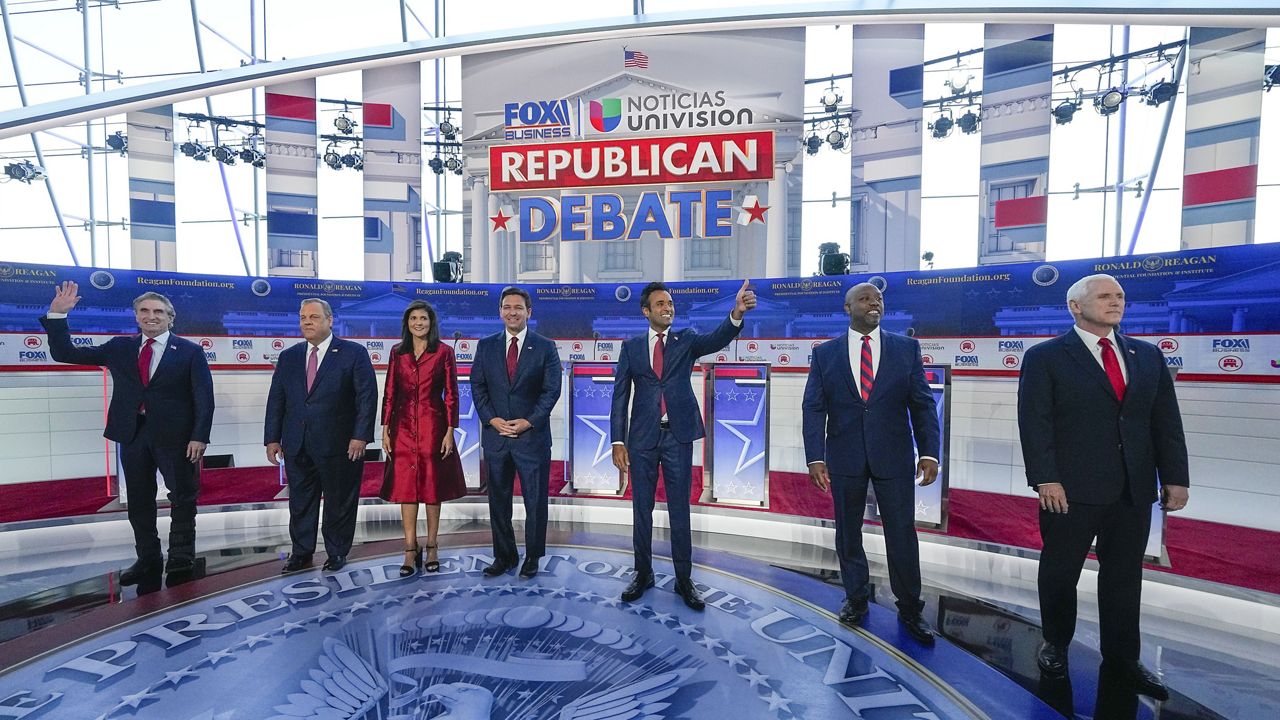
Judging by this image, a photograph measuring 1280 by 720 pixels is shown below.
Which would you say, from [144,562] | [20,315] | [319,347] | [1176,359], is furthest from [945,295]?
[20,315]

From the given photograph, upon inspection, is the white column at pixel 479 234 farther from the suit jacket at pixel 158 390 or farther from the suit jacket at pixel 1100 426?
the suit jacket at pixel 1100 426

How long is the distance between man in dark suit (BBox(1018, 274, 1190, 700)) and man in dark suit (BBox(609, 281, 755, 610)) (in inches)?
53.9

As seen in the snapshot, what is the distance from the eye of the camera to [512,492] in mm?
3045

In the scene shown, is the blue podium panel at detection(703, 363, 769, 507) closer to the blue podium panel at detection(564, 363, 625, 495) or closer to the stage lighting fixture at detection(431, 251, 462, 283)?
the blue podium panel at detection(564, 363, 625, 495)

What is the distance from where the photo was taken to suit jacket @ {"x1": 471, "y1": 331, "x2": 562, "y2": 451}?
2.97 meters

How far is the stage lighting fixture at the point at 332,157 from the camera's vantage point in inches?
282

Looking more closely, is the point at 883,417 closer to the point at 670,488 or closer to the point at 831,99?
the point at 670,488

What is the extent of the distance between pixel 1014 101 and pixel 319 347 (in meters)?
6.75

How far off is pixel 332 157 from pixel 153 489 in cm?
567

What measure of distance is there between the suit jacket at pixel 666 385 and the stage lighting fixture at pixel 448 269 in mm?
3364

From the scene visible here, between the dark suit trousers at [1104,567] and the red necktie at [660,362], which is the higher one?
the red necktie at [660,362]

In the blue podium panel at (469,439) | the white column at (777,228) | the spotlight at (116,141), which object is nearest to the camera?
the blue podium panel at (469,439)

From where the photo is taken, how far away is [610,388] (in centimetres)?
453

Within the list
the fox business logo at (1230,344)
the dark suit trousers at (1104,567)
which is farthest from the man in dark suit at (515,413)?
the fox business logo at (1230,344)
